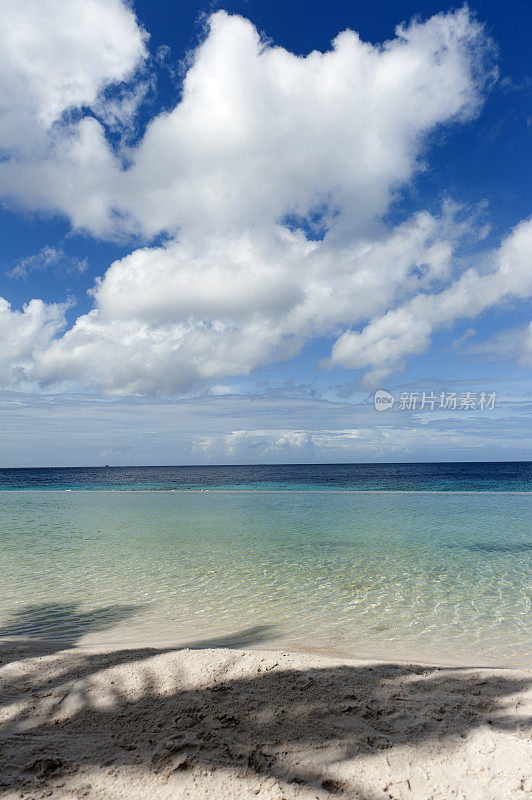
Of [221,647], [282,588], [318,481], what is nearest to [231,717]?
[221,647]

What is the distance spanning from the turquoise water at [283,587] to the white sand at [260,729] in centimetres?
182

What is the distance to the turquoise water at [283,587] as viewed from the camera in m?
6.58

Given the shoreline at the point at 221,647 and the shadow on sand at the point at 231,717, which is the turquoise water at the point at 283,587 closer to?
the shoreline at the point at 221,647

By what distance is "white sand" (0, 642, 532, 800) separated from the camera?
2975 mm

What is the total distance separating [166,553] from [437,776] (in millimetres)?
10792

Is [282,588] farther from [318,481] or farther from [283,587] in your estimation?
[318,481]

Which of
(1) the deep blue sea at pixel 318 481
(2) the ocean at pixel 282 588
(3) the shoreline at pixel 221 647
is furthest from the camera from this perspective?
(1) the deep blue sea at pixel 318 481

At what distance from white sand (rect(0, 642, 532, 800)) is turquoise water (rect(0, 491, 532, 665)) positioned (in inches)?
71.6

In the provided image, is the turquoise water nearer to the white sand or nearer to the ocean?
the ocean

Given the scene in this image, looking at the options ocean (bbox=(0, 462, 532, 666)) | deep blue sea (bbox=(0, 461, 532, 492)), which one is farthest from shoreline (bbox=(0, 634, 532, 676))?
deep blue sea (bbox=(0, 461, 532, 492))

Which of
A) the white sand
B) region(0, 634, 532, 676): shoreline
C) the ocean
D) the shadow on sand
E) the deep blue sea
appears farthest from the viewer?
the deep blue sea

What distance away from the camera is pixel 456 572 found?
411 inches

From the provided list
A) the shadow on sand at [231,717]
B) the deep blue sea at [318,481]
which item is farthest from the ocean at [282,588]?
the deep blue sea at [318,481]

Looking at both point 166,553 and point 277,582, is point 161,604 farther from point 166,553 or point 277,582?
point 166,553
